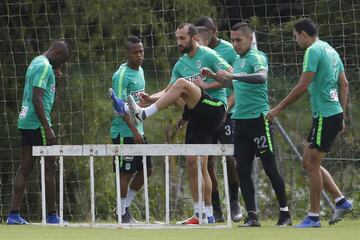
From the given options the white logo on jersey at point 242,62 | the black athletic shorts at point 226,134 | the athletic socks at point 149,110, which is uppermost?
the white logo on jersey at point 242,62

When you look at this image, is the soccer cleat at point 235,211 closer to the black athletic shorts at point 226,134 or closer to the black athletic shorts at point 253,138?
the black athletic shorts at point 226,134

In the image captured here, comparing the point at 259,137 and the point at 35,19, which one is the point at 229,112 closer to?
the point at 259,137

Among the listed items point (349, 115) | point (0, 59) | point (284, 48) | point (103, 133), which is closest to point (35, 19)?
point (0, 59)

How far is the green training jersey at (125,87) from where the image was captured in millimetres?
13117

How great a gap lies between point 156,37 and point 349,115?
3.01m

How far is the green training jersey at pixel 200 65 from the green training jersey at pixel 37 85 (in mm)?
1301

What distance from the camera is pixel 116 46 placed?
1723 cm

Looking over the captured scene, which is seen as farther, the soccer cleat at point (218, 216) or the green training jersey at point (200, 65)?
the soccer cleat at point (218, 216)

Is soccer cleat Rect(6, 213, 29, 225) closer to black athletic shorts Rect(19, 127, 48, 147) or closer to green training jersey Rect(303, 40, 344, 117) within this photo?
black athletic shorts Rect(19, 127, 48, 147)

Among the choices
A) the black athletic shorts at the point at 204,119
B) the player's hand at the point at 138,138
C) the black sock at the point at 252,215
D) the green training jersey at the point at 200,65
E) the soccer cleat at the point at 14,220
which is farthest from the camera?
the player's hand at the point at 138,138

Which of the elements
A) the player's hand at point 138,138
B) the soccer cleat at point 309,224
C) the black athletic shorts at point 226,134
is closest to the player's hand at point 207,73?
the player's hand at point 138,138

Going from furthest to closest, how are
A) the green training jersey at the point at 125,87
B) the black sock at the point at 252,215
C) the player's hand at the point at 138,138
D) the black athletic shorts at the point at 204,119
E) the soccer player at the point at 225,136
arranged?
the soccer player at the point at 225,136 → the green training jersey at the point at 125,87 → the player's hand at the point at 138,138 → the black sock at the point at 252,215 → the black athletic shorts at the point at 204,119

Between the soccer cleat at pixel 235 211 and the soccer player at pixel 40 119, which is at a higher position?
the soccer player at pixel 40 119

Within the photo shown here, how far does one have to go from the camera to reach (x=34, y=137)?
507 inches
